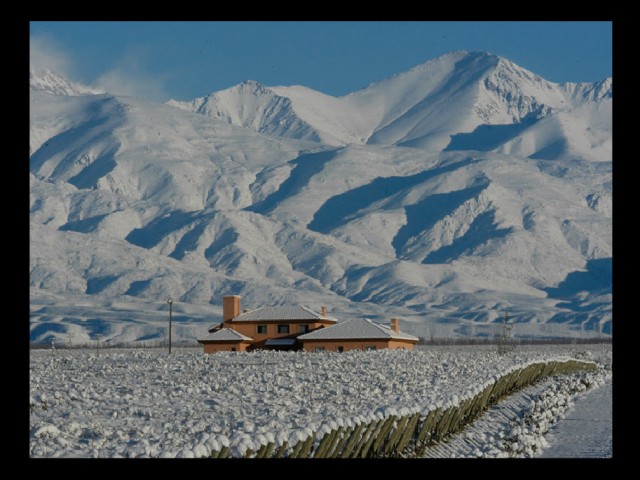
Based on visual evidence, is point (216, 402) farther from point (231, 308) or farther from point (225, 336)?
point (231, 308)

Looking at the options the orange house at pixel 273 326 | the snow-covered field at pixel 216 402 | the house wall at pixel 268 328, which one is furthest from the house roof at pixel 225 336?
the snow-covered field at pixel 216 402

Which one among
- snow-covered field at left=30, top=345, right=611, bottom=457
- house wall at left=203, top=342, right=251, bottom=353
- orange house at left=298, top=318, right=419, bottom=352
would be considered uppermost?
snow-covered field at left=30, top=345, right=611, bottom=457

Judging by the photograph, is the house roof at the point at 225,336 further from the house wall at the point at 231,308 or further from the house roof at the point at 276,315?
the house wall at the point at 231,308

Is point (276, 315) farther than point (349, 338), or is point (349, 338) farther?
point (276, 315)

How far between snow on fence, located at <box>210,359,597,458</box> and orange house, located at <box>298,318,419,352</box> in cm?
4789

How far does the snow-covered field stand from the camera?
20.2 meters

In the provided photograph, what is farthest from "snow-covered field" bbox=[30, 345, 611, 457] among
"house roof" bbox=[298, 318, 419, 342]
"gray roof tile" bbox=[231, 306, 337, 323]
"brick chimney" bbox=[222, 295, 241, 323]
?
"brick chimney" bbox=[222, 295, 241, 323]

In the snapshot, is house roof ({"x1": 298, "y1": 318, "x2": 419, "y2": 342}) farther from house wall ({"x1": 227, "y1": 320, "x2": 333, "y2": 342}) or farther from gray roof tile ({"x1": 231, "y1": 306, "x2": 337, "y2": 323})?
gray roof tile ({"x1": 231, "y1": 306, "x2": 337, "y2": 323})

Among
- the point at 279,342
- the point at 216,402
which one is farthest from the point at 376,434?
the point at 279,342

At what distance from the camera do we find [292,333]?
86.3m

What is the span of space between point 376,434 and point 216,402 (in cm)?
793

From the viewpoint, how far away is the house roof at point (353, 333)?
80875 mm
